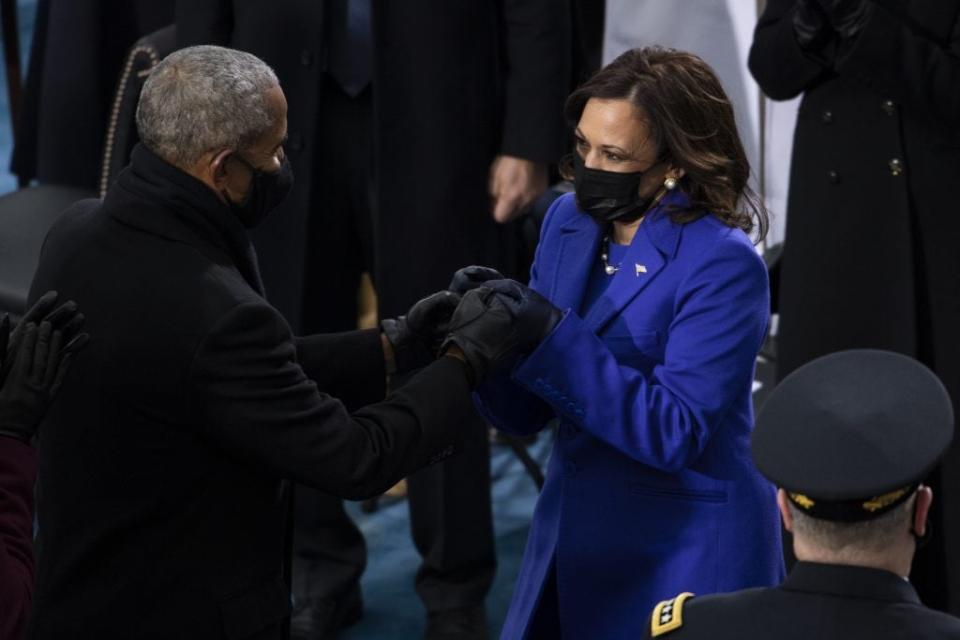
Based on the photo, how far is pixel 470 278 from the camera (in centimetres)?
299

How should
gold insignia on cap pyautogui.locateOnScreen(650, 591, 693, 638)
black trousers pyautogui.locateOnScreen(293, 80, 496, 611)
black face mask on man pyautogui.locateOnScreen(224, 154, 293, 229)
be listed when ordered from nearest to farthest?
1. gold insignia on cap pyautogui.locateOnScreen(650, 591, 693, 638)
2. black face mask on man pyautogui.locateOnScreen(224, 154, 293, 229)
3. black trousers pyautogui.locateOnScreen(293, 80, 496, 611)

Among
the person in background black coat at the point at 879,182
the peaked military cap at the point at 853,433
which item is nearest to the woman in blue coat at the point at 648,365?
the peaked military cap at the point at 853,433

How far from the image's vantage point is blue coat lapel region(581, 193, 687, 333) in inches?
113

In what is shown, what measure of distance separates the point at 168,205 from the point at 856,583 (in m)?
1.23

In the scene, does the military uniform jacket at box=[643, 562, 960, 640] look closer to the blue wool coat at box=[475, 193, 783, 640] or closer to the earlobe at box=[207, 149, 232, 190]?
the blue wool coat at box=[475, 193, 783, 640]

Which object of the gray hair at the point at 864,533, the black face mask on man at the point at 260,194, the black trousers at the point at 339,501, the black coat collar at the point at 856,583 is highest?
the black face mask on man at the point at 260,194

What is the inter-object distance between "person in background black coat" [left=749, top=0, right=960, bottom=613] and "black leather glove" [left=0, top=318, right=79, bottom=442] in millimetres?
1915

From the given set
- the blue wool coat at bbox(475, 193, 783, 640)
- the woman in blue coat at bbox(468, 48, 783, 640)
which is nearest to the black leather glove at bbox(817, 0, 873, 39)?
the woman in blue coat at bbox(468, 48, 783, 640)

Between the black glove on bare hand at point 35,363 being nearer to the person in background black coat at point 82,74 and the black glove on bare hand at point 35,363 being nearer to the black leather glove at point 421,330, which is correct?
the black leather glove at point 421,330

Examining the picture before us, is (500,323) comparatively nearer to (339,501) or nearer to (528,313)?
(528,313)

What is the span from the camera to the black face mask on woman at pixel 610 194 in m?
2.90

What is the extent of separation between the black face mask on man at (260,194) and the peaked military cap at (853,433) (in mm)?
988

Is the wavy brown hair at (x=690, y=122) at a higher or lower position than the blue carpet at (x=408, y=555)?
higher

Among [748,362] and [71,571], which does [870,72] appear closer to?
[748,362]
